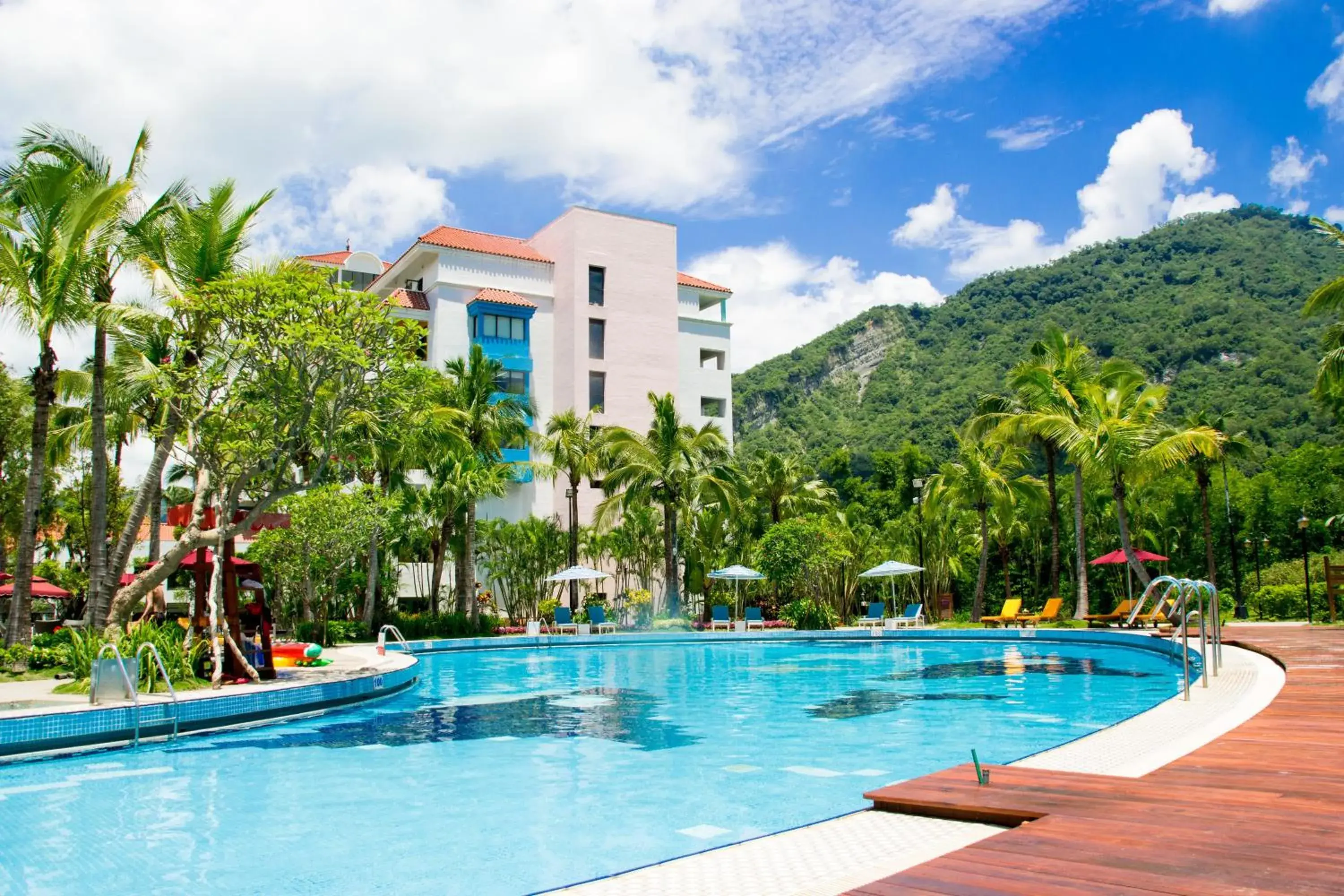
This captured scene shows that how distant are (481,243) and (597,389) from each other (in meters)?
7.54

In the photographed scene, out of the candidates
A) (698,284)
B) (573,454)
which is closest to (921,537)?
(573,454)

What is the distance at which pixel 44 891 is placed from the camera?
215 inches

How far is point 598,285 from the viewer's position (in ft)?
127

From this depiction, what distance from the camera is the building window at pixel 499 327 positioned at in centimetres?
3606

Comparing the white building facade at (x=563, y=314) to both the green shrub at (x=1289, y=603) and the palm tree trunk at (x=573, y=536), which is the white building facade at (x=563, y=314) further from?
the green shrub at (x=1289, y=603)

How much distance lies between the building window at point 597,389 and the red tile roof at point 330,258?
1147cm

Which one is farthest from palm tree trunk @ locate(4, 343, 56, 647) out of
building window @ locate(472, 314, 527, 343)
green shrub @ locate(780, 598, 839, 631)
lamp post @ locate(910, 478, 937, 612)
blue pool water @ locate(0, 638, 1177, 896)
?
lamp post @ locate(910, 478, 937, 612)

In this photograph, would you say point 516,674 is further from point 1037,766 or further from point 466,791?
point 1037,766

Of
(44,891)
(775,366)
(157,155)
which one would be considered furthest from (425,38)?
(775,366)

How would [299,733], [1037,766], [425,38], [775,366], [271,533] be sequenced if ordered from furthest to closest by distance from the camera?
1. [775,366]
2. [271,533]
3. [425,38]
4. [299,733]
5. [1037,766]

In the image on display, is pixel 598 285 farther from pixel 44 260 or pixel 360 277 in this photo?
pixel 44 260

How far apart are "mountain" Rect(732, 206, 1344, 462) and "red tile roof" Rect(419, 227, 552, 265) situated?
32.4 m

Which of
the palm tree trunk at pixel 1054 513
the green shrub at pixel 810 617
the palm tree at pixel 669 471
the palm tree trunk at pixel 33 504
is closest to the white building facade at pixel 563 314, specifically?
the palm tree at pixel 669 471

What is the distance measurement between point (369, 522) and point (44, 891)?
17946mm
